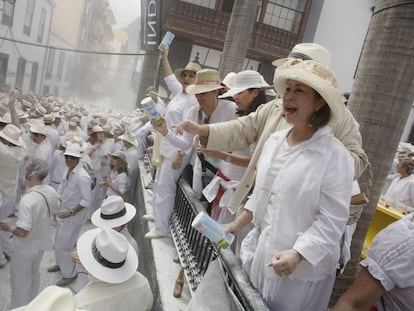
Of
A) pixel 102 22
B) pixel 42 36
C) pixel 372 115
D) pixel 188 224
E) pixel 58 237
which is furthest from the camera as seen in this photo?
pixel 102 22

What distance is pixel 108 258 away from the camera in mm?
2385

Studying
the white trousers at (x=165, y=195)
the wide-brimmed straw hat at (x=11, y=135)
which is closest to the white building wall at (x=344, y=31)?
the white trousers at (x=165, y=195)

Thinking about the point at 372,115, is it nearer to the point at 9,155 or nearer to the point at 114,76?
the point at 9,155

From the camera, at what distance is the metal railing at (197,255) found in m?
1.76

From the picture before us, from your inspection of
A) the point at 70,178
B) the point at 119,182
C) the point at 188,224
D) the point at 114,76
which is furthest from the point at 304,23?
the point at 114,76

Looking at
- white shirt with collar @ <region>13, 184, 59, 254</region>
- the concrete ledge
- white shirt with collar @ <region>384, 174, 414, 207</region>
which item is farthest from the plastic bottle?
white shirt with collar @ <region>384, 174, 414, 207</region>

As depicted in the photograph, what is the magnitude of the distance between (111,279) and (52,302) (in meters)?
1.10

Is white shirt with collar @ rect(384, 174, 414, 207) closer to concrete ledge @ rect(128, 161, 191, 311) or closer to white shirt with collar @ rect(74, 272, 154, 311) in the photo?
concrete ledge @ rect(128, 161, 191, 311)

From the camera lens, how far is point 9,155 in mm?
5195

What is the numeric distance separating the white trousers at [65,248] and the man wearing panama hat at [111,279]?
135 inches

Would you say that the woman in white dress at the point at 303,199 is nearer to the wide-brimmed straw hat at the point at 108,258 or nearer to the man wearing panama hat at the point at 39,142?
the wide-brimmed straw hat at the point at 108,258

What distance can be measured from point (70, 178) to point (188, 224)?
311 cm

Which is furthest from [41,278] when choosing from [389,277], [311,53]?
[389,277]

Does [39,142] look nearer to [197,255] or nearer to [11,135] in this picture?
[11,135]
